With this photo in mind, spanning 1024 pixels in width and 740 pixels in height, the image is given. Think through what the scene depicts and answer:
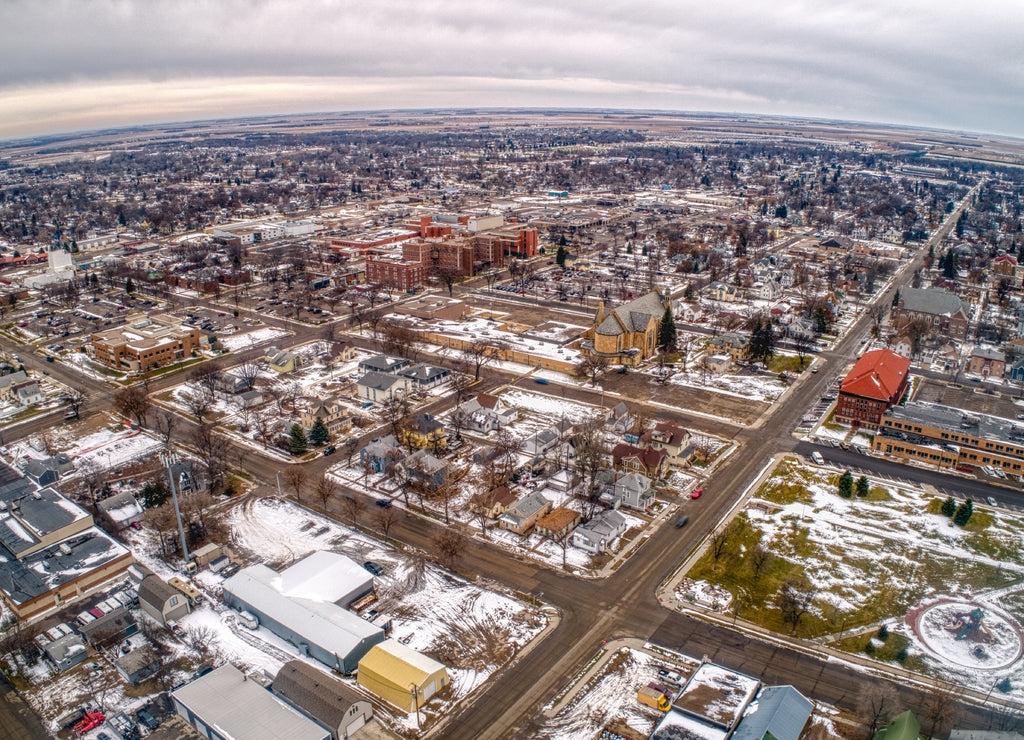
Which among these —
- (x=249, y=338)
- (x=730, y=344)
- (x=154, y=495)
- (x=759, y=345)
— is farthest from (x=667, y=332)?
(x=154, y=495)

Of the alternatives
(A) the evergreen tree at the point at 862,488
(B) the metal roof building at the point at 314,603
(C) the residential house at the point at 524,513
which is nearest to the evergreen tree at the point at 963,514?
(A) the evergreen tree at the point at 862,488

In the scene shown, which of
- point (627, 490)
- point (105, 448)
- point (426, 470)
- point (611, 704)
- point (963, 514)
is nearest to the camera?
point (611, 704)

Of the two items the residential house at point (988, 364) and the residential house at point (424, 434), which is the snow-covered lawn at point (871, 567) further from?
the residential house at point (988, 364)

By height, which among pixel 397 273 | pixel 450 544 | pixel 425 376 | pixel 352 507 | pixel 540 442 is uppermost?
pixel 397 273

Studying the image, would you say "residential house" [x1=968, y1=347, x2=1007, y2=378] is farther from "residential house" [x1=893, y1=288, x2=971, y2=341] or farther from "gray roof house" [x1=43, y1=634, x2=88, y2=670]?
"gray roof house" [x1=43, y1=634, x2=88, y2=670]

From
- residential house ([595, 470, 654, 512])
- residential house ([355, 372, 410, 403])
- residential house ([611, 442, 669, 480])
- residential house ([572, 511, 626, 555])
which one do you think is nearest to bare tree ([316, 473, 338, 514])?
residential house ([355, 372, 410, 403])

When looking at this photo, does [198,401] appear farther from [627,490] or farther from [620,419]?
[627,490]
